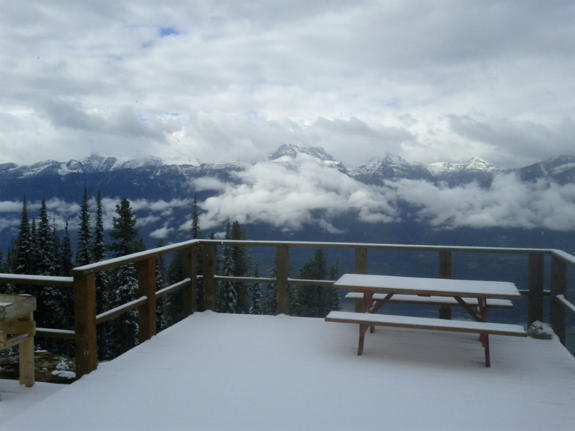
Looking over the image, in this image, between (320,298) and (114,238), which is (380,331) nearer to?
(114,238)

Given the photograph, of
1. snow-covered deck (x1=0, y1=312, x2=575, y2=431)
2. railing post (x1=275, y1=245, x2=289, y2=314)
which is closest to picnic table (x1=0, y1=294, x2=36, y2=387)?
snow-covered deck (x1=0, y1=312, x2=575, y2=431)

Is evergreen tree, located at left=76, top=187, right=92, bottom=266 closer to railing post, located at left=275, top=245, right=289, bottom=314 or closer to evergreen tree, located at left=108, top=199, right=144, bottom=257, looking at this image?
evergreen tree, located at left=108, top=199, right=144, bottom=257

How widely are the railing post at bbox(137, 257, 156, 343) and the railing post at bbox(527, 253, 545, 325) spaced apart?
4682 millimetres

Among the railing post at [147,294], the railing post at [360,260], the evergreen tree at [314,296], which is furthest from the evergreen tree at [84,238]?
the railing post at [360,260]

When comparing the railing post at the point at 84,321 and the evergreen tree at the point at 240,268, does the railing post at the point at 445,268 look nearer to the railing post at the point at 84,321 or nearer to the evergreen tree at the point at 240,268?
the railing post at the point at 84,321

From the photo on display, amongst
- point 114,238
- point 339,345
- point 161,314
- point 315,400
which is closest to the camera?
point 315,400

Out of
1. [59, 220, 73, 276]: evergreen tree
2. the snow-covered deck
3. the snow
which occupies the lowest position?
[59, 220, 73, 276]: evergreen tree

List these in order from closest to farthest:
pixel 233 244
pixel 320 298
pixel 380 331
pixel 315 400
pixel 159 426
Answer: pixel 159 426 → pixel 315 400 → pixel 380 331 → pixel 233 244 → pixel 320 298

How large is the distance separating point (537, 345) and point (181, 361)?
4014 mm

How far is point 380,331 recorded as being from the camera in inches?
237

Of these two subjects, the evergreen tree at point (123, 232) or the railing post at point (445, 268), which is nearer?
the railing post at point (445, 268)

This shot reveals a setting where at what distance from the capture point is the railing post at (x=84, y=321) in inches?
168

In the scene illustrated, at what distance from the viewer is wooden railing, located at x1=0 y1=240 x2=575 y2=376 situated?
430 centimetres

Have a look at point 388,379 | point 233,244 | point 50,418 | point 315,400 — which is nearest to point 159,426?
point 50,418
